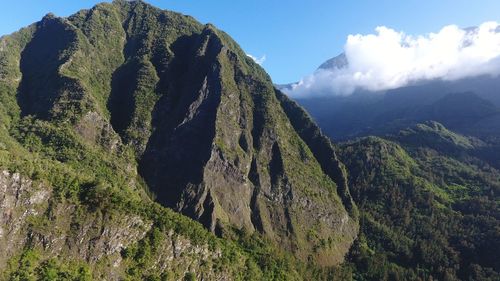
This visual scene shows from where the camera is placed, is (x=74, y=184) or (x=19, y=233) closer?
Result: (x=19, y=233)

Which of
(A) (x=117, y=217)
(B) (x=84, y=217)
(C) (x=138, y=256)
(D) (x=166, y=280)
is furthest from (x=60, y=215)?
(D) (x=166, y=280)

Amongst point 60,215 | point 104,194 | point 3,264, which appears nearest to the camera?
point 3,264

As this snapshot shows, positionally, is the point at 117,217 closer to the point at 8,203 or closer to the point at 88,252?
the point at 88,252

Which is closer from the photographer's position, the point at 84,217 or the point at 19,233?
the point at 19,233

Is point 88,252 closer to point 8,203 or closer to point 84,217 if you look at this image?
point 84,217

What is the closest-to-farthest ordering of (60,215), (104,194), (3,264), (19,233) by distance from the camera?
(3,264), (19,233), (60,215), (104,194)

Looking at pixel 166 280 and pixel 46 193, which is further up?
pixel 46 193

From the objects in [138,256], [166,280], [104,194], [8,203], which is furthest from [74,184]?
[166,280]

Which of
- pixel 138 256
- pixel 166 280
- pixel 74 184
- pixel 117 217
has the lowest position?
pixel 166 280

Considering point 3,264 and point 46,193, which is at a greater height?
point 46,193
